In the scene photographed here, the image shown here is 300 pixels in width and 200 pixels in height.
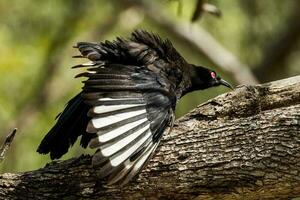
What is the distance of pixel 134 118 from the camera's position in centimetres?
475

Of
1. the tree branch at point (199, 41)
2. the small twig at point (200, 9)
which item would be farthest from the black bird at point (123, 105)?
the tree branch at point (199, 41)

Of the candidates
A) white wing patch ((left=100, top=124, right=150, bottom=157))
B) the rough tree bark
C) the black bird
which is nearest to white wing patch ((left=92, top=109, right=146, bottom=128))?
the black bird

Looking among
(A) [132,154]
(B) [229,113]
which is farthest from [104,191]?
(B) [229,113]

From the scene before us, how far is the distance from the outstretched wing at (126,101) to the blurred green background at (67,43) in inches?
170

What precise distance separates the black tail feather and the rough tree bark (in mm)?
438

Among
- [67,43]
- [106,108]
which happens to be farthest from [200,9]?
[67,43]

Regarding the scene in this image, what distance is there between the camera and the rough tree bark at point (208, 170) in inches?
170

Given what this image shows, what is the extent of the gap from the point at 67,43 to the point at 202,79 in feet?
13.8

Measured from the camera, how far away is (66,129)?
5129 mm

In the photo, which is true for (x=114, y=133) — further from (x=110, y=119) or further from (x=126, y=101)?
(x=126, y=101)

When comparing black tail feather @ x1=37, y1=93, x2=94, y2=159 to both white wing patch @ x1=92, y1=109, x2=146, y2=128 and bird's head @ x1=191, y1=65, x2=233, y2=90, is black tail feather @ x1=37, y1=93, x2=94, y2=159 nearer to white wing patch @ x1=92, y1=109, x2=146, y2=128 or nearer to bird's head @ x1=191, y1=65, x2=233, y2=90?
white wing patch @ x1=92, y1=109, x2=146, y2=128

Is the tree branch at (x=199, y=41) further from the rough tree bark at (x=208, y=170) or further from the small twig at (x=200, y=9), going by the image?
the rough tree bark at (x=208, y=170)

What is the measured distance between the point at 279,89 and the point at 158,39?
3.19ft

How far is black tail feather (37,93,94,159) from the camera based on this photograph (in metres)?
5.08
